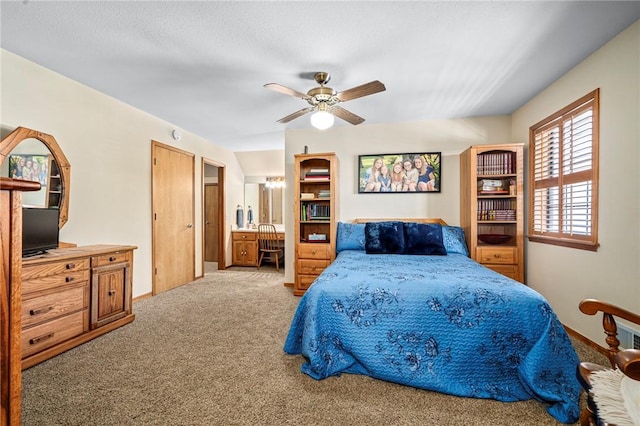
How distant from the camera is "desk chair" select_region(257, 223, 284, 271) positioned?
19.1 feet

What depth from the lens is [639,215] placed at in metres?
2.05

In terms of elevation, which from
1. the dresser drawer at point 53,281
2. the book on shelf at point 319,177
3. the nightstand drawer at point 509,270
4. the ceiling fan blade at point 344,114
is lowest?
the nightstand drawer at point 509,270

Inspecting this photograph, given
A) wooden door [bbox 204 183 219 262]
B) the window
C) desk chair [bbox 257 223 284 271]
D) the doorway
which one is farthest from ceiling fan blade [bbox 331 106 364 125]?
wooden door [bbox 204 183 219 262]

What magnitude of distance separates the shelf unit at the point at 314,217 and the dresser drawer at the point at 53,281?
230 centimetres

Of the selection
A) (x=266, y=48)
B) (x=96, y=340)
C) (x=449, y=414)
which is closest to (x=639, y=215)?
(x=449, y=414)

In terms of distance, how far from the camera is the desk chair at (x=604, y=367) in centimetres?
97

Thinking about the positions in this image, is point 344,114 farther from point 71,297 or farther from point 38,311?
point 38,311

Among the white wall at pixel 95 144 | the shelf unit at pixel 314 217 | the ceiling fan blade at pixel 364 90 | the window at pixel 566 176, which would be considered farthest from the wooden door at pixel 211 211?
the window at pixel 566 176

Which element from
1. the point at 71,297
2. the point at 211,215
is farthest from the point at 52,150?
the point at 211,215

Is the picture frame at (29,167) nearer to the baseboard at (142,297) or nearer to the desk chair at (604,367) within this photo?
the baseboard at (142,297)

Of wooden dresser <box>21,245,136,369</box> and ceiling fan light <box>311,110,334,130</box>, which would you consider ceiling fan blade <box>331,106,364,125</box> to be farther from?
wooden dresser <box>21,245,136,369</box>

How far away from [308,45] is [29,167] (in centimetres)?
262

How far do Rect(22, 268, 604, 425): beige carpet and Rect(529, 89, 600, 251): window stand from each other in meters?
1.05

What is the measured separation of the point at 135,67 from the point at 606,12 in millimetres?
3676
